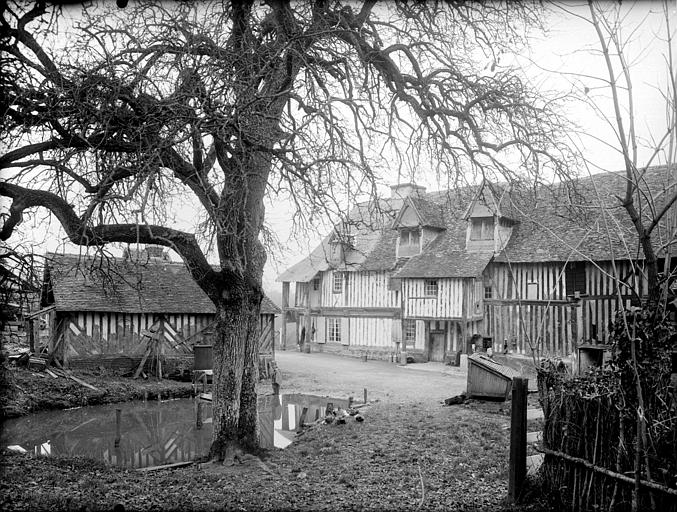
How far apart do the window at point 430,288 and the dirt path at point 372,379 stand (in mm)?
3404

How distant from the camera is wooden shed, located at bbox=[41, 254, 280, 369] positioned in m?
19.2

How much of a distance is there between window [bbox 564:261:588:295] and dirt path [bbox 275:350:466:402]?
5.62 metres

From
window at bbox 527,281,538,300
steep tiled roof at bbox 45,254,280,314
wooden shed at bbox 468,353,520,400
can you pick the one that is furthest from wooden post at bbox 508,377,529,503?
window at bbox 527,281,538,300

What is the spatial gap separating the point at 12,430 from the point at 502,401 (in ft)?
39.7

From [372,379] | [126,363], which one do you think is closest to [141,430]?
[126,363]

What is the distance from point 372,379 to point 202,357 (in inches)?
259

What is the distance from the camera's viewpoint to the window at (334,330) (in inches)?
1262

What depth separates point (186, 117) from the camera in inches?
236

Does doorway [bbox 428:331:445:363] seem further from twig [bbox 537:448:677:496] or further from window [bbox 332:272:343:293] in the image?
twig [bbox 537:448:677:496]

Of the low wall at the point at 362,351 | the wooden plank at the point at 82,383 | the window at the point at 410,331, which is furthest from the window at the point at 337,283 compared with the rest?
the wooden plank at the point at 82,383

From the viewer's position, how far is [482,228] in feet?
83.7

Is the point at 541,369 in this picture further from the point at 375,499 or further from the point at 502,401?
the point at 502,401

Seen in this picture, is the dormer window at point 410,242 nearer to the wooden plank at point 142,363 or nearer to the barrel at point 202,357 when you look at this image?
the barrel at point 202,357

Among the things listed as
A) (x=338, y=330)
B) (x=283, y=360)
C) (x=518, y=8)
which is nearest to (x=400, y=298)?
(x=338, y=330)
